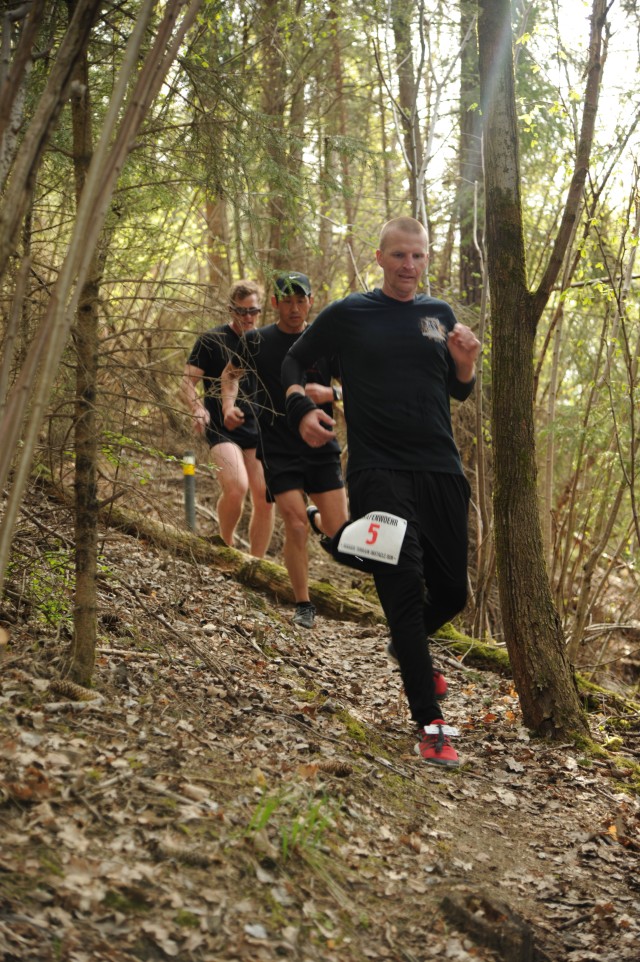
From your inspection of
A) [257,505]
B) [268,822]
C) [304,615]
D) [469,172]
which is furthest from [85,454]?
[469,172]

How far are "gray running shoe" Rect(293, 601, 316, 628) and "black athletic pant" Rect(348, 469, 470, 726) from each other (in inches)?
78.2

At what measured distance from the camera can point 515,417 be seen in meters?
4.75

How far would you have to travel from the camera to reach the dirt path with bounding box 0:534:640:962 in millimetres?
2525

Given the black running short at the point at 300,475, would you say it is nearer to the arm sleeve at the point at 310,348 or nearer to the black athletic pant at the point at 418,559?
the arm sleeve at the point at 310,348

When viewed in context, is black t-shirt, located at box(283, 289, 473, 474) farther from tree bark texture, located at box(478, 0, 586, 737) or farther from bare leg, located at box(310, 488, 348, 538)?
bare leg, located at box(310, 488, 348, 538)

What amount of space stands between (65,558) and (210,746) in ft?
3.70

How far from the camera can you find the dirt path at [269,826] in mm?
2525

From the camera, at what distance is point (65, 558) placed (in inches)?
163

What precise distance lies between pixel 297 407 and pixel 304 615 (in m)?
2.36

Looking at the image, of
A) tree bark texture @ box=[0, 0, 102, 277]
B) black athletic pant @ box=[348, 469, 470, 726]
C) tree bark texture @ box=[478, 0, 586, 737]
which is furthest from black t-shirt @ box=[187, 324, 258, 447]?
tree bark texture @ box=[0, 0, 102, 277]

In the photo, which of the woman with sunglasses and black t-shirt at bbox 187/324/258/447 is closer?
black t-shirt at bbox 187/324/258/447

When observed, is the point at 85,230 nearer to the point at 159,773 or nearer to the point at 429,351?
the point at 159,773

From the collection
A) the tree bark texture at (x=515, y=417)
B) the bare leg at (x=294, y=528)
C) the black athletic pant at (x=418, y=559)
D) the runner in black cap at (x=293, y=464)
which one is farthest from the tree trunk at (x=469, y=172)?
the black athletic pant at (x=418, y=559)

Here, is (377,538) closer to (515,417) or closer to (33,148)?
(515,417)
